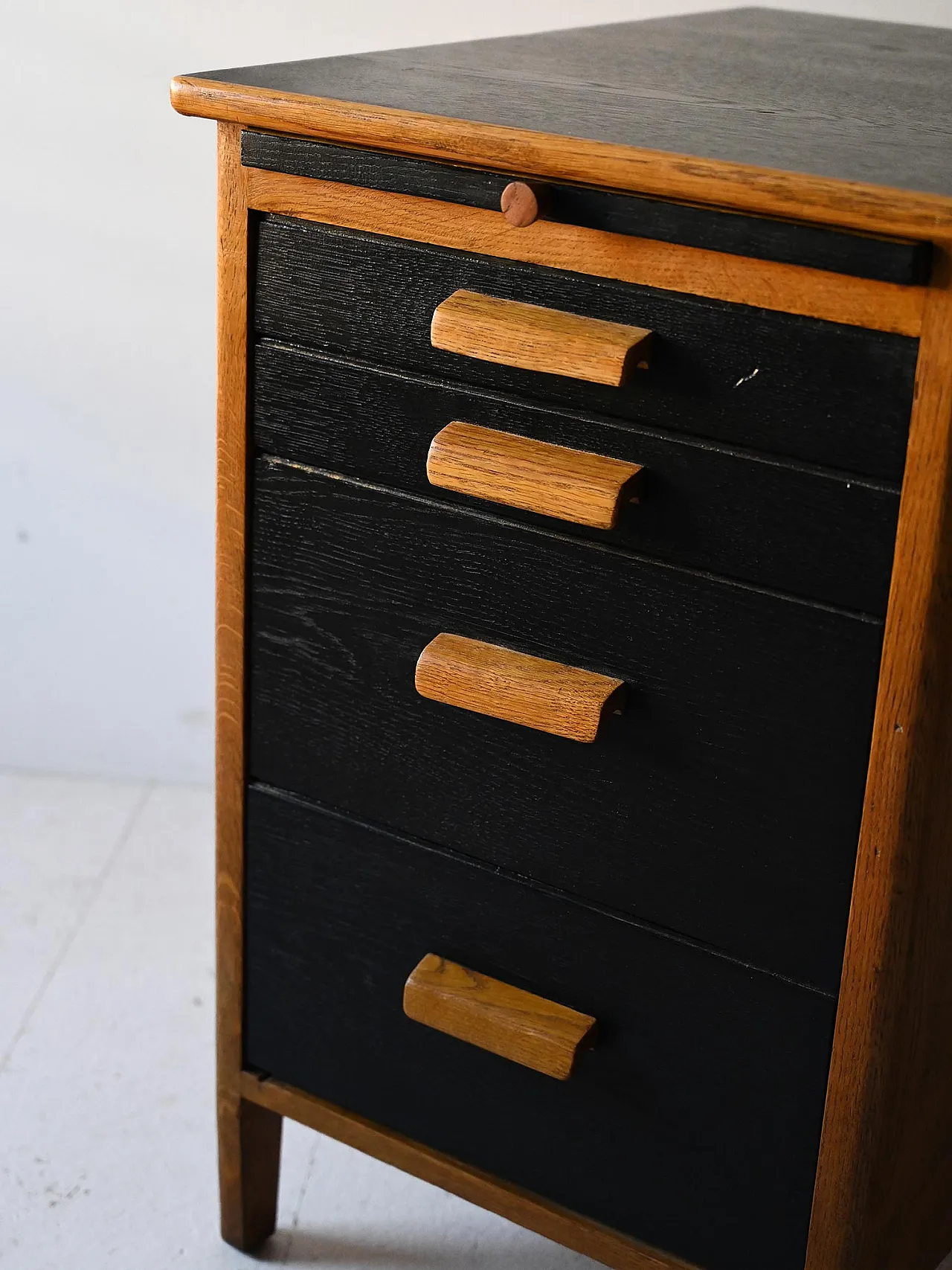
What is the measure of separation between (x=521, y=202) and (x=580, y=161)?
41 mm

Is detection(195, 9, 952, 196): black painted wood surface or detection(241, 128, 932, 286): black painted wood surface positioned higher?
detection(195, 9, 952, 196): black painted wood surface

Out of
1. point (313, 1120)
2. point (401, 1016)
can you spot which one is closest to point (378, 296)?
point (401, 1016)

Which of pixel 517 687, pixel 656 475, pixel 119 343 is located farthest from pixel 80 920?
pixel 656 475

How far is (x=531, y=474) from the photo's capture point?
768 mm

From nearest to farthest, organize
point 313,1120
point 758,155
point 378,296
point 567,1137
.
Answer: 1. point 758,155
2. point 378,296
3. point 567,1137
4. point 313,1120

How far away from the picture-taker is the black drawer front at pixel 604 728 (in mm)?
760

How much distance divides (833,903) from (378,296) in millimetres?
403

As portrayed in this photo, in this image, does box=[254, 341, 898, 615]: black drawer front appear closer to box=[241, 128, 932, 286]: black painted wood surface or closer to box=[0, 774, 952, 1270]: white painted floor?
box=[241, 128, 932, 286]: black painted wood surface

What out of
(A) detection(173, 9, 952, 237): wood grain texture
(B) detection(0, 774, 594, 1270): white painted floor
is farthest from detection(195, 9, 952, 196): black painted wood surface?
(B) detection(0, 774, 594, 1270): white painted floor

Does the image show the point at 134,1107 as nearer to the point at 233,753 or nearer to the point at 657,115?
the point at 233,753

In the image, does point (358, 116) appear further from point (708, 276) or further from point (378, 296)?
point (708, 276)

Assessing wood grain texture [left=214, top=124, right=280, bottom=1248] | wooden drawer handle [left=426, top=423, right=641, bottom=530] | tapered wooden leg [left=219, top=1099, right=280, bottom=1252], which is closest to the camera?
wooden drawer handle [left=426, top=423, right=641, bottom=530]

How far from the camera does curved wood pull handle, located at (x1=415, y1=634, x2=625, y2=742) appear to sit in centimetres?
79

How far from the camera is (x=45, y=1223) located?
112 centimetres
